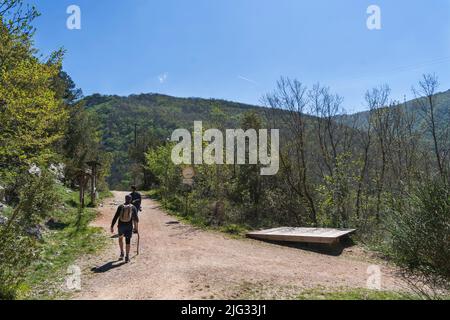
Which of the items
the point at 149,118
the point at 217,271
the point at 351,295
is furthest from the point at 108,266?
the point at 149,118

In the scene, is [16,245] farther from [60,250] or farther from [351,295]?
[351,295]

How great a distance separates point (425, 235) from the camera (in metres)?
4.77

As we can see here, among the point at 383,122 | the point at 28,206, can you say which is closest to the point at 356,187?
the point at 383,122

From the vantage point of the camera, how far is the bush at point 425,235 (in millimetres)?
4652

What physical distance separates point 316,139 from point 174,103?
4106 inches

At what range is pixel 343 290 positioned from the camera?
627 cm

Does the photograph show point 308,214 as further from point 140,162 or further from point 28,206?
point 140,162

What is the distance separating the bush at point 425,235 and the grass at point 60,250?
5.79 m

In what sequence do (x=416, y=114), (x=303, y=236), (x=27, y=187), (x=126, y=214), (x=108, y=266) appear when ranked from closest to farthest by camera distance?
(x=27, y=187), (x=108, y=266), (x=126, y=214), (x=303, y=236), (x=416, y=114)

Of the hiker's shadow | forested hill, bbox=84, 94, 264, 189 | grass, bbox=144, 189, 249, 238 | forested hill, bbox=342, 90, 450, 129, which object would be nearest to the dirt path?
the hiker's shadow

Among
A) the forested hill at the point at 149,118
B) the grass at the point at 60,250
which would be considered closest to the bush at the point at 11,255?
the grass at the point at 60,250

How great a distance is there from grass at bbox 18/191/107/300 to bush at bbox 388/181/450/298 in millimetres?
5788

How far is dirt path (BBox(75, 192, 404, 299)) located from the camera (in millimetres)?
5867

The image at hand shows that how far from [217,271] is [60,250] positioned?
538cm
